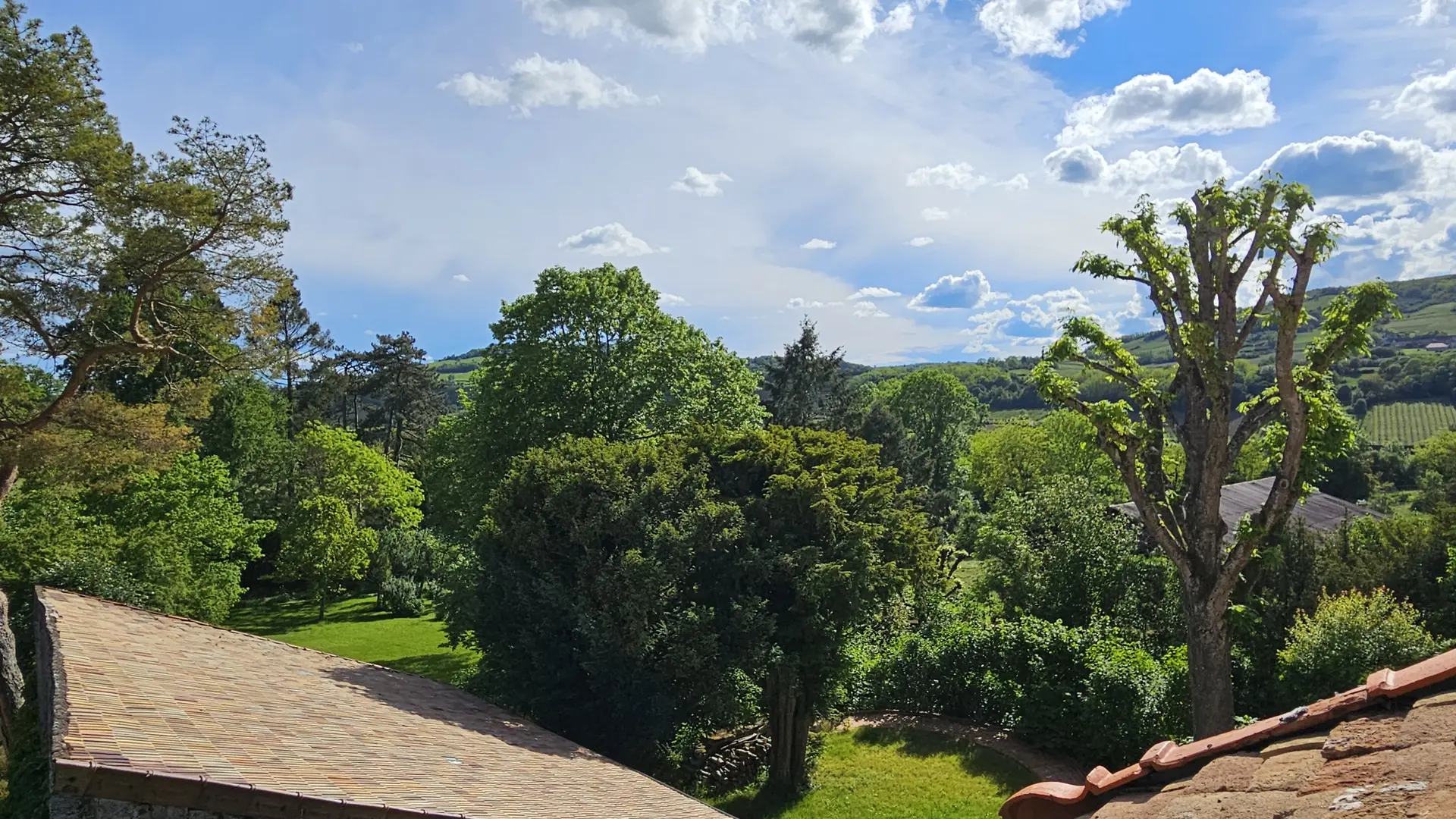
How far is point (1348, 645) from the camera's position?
14406 mm

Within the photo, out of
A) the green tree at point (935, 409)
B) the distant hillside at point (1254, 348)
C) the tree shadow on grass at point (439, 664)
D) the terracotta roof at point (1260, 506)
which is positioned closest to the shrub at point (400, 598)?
the tree shadow on grass at point (439, 664)

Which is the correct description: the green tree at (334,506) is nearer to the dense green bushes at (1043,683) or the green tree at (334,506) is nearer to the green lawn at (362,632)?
Result: the green lawn at (362,632)

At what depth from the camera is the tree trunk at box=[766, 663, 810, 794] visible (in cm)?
1487

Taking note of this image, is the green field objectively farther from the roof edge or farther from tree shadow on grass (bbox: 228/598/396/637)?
the roof edge

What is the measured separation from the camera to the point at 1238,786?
3068mm

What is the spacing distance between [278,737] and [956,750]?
14.5m

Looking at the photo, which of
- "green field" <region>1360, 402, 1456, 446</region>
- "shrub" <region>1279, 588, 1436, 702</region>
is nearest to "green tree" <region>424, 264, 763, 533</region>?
"shrub" <region>1279, 588, 1436, 702</region>

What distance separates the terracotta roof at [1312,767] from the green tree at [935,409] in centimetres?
4983

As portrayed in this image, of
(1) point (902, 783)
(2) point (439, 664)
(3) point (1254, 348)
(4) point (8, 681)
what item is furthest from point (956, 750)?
(3) point (1254, 348)

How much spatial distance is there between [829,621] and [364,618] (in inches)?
1220

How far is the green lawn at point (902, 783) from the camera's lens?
14102 millimetres

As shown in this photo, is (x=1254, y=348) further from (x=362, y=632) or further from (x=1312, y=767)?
(x=1312, y=767)

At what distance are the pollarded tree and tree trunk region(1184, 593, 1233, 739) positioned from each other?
0.02 metres

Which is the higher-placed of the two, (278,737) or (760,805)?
(278,737)
